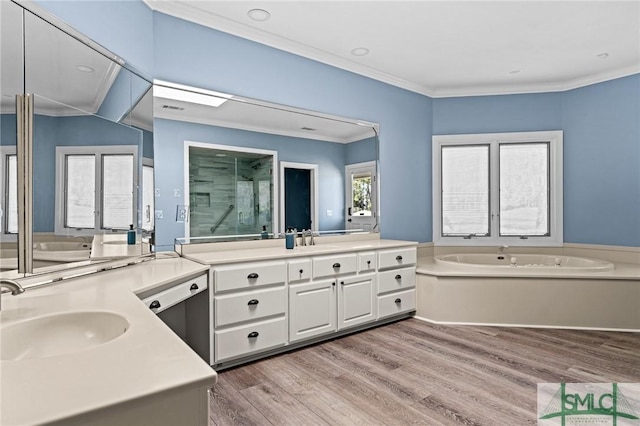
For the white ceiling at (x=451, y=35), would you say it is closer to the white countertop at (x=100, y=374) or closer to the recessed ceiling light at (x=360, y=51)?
the recessed ceiling light at (x=360, y=51)

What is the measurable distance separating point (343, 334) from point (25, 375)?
266 centimetres

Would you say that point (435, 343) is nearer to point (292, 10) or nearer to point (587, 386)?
point (587, 386)

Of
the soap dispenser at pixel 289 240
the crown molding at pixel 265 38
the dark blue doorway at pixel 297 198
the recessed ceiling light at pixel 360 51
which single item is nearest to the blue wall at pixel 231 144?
the dark blue doorway at pixel 297 198

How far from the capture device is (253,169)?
3.10m

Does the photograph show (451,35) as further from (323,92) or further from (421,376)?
(421,376)

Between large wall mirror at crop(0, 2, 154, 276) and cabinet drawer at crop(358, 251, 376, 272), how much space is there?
172cm

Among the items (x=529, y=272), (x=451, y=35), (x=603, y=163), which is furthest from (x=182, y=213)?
(x=603, y=163)

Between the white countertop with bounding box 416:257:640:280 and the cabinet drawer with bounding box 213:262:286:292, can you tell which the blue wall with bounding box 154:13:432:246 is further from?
the white countertop with bounding box 416:257:640:280

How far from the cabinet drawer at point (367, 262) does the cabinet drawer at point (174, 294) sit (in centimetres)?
138

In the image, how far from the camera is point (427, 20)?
293 centimetres

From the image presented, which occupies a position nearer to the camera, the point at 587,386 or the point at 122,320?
the point at 122,320

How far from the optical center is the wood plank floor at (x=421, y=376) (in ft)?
6.48

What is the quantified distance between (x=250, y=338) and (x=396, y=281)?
5.10ft

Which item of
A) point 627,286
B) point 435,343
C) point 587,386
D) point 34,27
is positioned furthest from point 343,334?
point 34,27
